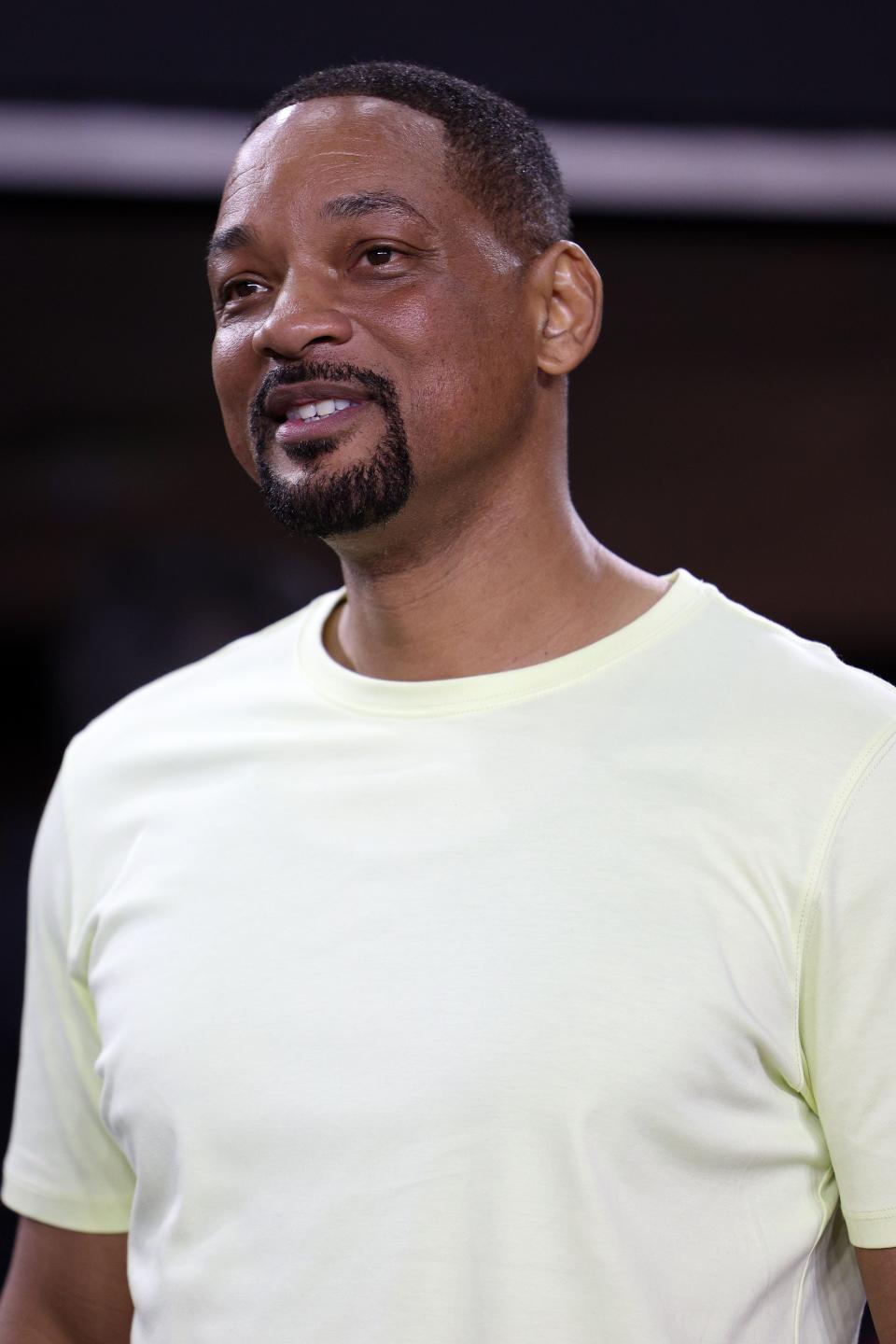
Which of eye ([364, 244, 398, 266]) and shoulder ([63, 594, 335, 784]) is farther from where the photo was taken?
shoulder ([63, 594, 335, 784])

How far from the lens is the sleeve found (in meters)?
1.30

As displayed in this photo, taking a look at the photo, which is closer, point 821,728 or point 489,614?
point 821,728

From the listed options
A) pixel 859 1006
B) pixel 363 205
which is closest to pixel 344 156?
pixel 363 205

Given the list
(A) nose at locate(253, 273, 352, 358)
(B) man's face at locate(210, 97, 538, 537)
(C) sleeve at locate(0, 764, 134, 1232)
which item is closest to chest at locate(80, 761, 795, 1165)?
(C) sleeve at locate(0, 764, 134, 1232)

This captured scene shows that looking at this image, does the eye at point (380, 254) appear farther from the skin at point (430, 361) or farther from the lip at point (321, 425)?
the lip at point (321, 425)

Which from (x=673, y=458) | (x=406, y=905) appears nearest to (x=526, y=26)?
(x=673, y=458)

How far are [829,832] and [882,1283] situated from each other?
303 mm

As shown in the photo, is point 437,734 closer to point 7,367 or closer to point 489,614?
point 489,614

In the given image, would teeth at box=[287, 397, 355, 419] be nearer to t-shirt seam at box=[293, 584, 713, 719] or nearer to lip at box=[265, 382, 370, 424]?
lip at box=[265, 382, 370, 424]

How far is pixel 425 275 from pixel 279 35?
134 cm

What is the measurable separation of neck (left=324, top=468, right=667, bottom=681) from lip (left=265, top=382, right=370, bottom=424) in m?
0.12

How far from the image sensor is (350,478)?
1147 mm

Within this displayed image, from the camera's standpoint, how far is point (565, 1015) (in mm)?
1030

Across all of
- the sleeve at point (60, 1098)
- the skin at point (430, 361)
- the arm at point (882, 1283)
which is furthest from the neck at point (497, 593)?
the arm at point (882, 1283)
